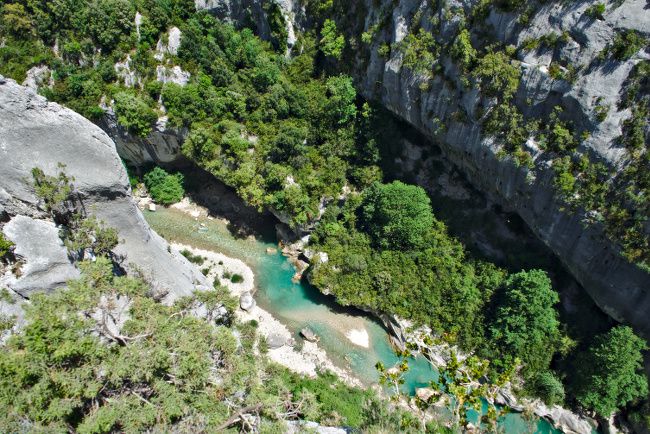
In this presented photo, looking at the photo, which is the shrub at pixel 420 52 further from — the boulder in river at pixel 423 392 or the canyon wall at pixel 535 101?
the boulder in river at pixel 423 392

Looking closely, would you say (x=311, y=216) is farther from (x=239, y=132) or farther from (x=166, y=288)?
(x=166, y=288)

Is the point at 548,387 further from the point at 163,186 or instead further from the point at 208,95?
the point at 163,186

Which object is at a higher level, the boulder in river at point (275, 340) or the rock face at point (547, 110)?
the rock face at point (547, 110)

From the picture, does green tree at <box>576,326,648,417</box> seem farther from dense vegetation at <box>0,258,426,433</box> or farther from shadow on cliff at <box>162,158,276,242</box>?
shadow on cliff at <box>162,158,276,242</box>


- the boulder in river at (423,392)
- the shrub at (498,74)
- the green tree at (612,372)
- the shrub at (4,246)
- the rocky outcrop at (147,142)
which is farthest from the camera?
the rocky outcrop at (147,142)

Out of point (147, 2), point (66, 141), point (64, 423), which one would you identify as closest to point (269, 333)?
point (64, 423)

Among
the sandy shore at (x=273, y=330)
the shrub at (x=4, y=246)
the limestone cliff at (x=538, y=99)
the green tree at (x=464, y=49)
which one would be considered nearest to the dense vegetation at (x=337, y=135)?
the green tree at (x=464, y=49)

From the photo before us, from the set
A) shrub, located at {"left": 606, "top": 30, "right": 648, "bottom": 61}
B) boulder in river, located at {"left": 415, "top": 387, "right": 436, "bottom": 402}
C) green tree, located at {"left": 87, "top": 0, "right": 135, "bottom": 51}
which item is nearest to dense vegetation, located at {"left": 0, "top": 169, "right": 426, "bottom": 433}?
boulder in river, located at {"left": 415, "top": 387, "right": 436, "bottom": 402}
